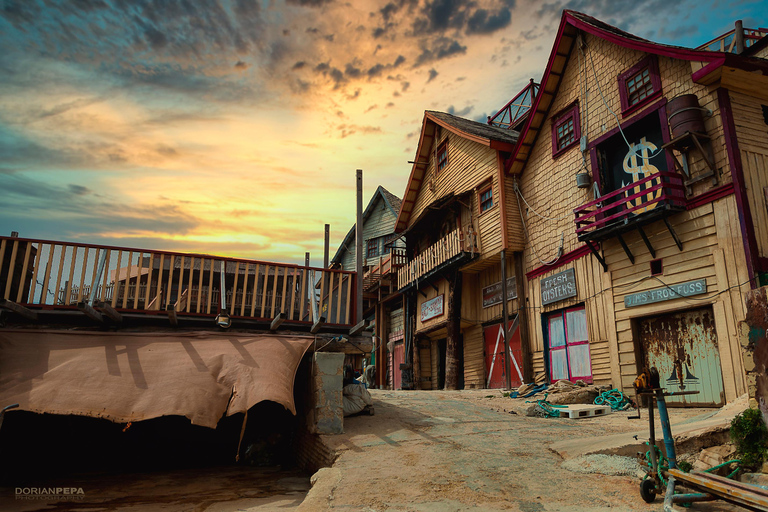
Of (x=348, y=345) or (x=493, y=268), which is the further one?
(x=493, y=268)

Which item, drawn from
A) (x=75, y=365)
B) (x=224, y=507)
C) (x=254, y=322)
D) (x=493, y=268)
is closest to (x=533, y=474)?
(x=224, y=507)

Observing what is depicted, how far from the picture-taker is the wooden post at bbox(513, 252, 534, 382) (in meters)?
15.0

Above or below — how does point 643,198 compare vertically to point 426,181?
below

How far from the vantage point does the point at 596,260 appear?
12883mm

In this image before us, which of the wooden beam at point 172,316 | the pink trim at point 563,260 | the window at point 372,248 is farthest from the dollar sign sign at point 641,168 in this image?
the window at point 372,248

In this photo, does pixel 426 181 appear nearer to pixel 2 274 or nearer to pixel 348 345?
pixel 348 345

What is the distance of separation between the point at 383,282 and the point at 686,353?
16.0 m

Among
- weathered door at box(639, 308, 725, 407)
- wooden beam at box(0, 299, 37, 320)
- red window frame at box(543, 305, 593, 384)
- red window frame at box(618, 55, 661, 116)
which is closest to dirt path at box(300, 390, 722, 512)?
weathered door at box(639, 308, 725, 407)

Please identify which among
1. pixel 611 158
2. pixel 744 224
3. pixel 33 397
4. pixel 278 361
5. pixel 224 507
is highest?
pixel 611 158

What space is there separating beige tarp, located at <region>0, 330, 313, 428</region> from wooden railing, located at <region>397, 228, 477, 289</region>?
10.2m

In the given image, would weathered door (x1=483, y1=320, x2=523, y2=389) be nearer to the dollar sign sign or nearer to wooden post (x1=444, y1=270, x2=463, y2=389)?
wooden post (x1=444, y1=270, x2=463, y2=389)

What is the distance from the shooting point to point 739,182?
9578 mm

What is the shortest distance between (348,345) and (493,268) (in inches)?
363

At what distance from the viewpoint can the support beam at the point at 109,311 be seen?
Answer: 25.4 ft
